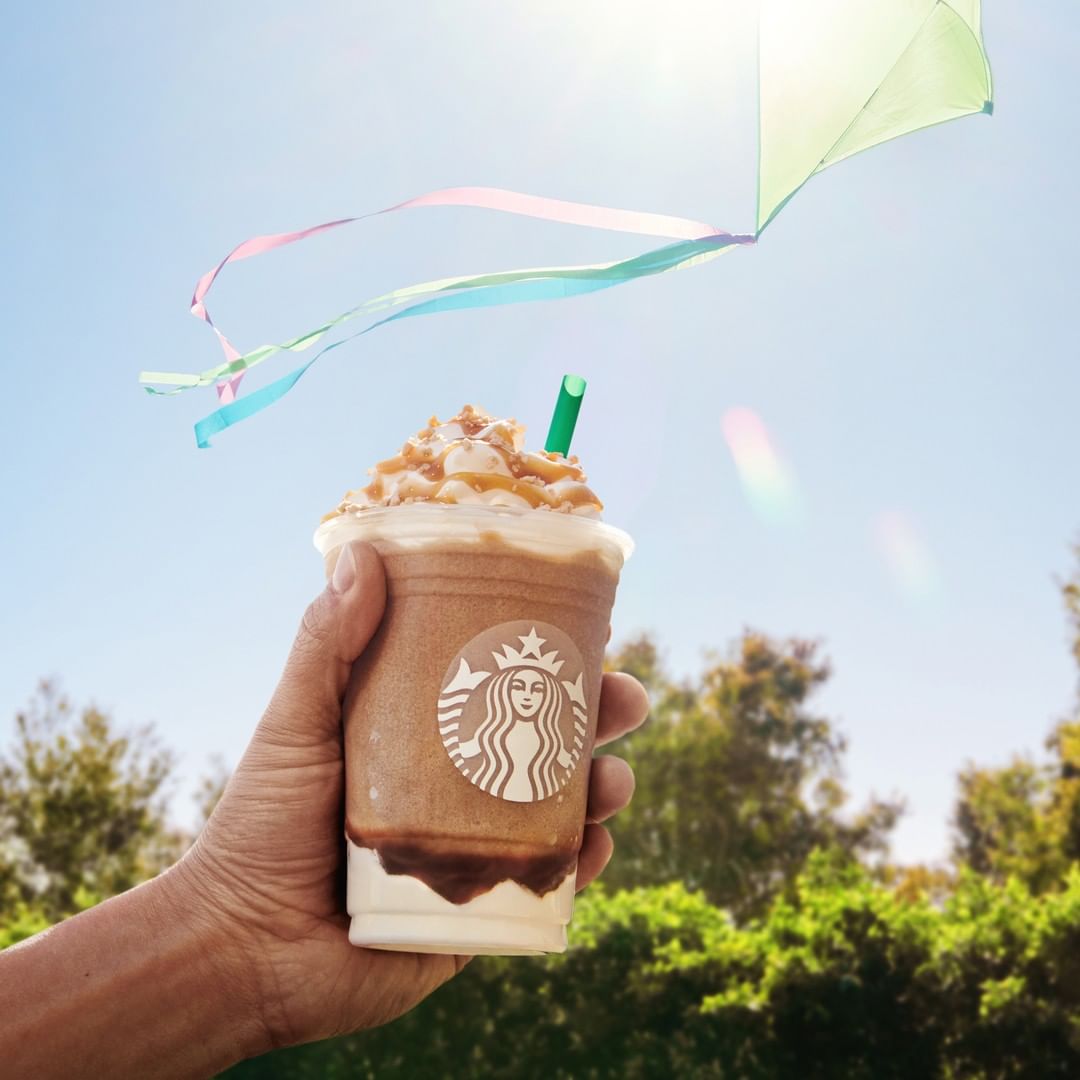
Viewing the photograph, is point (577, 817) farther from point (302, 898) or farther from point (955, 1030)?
point (955, 1030)

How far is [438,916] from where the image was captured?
2.13m

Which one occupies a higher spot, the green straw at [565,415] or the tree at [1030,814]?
the green straw at [565,415]

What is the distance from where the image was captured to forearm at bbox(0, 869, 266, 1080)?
2.21 meters

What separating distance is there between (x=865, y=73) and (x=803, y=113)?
0.15 metres

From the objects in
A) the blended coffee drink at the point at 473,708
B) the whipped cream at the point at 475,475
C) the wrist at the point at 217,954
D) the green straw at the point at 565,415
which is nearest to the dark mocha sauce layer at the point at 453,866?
the blended coffee drink at the point at 473,708

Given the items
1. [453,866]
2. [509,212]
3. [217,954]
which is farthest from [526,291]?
[217,954]

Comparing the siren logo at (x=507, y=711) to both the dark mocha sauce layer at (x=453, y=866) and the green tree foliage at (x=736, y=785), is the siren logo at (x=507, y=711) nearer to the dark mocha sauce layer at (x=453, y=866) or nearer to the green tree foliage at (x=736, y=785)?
the dark mocha sauce layer at (x=453, y=866)

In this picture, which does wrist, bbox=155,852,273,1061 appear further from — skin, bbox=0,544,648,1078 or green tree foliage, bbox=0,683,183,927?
green tree foliage, bbox=0,683,183,927

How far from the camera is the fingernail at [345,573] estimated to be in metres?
2.21

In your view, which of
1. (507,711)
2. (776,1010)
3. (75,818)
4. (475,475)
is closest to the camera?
(507,711)

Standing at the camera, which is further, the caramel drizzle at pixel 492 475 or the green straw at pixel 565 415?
the green straw at pixel 565 415

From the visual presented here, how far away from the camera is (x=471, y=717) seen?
2.13 m

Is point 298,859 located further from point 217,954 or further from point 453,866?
point 453,866

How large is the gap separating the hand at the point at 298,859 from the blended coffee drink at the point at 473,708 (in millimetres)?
73
